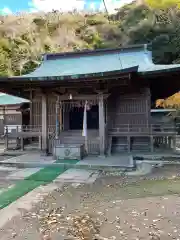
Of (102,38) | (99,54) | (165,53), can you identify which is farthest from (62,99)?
(102,38)

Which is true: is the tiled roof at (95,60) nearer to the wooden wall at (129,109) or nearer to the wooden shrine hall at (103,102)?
the wooden shrine hall at (103,102)

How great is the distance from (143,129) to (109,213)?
7.39 metres

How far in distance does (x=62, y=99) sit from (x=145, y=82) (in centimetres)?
364

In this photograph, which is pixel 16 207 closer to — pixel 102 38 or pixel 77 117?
pixel 77 117

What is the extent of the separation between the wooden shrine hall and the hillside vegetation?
19601 mm

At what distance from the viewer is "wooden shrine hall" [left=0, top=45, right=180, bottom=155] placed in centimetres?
1066

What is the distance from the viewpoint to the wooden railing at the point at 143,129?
1169 centimetres

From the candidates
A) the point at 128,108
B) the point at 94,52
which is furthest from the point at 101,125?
the point at 94,52

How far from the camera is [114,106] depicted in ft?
40.9

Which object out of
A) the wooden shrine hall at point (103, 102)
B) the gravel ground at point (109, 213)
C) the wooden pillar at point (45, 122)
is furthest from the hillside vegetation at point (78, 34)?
the gravel ground at point (109, 213)

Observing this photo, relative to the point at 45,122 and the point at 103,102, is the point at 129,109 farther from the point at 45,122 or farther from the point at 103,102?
the point at 45,122

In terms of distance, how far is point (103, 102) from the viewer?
36.5 ft

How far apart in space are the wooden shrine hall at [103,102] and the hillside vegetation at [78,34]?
1960 centimetres

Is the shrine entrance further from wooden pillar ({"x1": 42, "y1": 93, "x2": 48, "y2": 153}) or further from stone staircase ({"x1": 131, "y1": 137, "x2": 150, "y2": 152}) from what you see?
wooden pillar ({"x1": 42, "y1": 93, "x2": 48, "y2": 153})
